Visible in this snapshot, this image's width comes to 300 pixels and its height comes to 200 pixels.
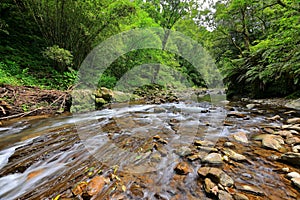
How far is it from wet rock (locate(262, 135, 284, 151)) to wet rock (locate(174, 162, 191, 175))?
55.8 inches

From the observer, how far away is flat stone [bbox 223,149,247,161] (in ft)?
6.48

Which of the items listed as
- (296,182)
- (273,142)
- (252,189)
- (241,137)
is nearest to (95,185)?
(252,189)

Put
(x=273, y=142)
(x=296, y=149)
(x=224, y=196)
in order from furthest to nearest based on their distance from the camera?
(x=273, y=142) → (x=296, y=149) → (x=224, y=196)

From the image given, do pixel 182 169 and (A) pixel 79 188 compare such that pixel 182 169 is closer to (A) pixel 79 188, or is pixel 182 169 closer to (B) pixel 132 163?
(B) pixel 132 163

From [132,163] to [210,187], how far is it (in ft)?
3.48

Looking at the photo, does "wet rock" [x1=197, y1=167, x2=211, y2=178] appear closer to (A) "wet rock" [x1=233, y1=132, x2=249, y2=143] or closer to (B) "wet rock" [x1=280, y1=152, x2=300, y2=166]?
(B) "wet rock" [x1=280, y1=152, x2=300, y2=166]

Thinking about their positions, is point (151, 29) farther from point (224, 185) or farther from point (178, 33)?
point (224, 185)

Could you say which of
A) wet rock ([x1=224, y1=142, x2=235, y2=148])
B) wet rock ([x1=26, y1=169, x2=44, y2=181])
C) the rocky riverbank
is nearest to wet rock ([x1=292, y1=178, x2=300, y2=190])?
wet rock ([x1=224, y1=142, x2=235, y2=148])

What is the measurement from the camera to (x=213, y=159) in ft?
6.34

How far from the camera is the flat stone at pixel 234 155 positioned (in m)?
1.97

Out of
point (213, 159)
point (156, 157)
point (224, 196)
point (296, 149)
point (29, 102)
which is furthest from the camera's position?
point (29, 102)

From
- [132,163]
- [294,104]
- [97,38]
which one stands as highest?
[97,38]

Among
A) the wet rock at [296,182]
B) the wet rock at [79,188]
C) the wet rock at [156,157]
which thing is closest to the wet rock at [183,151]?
the wet rock at [156,157]

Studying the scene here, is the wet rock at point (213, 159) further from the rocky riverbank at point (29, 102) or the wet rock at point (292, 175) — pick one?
the rocky riverbank at point (29, 102)
